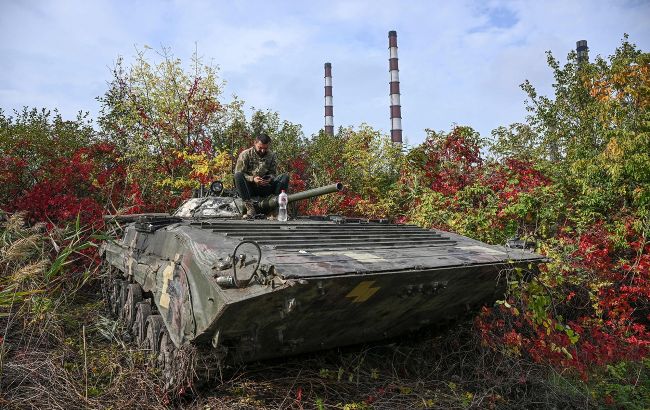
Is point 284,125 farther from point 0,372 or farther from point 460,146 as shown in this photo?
point 0,372

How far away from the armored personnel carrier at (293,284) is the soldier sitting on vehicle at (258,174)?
1195 millimetres

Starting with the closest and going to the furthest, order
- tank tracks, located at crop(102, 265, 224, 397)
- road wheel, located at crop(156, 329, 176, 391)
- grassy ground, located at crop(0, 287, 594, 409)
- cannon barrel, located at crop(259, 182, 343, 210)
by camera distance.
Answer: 1. tank tracks, located at crop(102, 265, 224, 397)
2. road wheel, located at crop(156, 329, 176, 391)
3. grassy ground, located at crop(0, 287, 594, 409)
4. cannon barrel, located at crop(259, 182, 343, 210)

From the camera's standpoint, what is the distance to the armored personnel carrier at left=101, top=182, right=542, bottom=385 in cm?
381

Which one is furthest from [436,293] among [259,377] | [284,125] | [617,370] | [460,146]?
[284,125]

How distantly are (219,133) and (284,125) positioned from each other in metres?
5.37

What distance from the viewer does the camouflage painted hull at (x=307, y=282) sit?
3.80 m

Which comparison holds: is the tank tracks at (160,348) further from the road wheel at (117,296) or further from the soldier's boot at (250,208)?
the soldier's boot at (250,208)

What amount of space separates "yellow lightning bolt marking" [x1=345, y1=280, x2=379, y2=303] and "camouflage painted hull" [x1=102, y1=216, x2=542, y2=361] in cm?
1

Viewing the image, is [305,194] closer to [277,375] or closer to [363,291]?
[277,375]

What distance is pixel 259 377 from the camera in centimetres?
535

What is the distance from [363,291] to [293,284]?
766 mm

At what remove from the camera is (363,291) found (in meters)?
4.14

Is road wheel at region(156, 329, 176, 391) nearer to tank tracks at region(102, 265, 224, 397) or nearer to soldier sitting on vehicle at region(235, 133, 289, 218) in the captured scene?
tank tracks at region(102, 265, 224, 397)

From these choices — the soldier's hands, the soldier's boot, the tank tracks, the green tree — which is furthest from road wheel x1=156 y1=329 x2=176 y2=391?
the green tree
